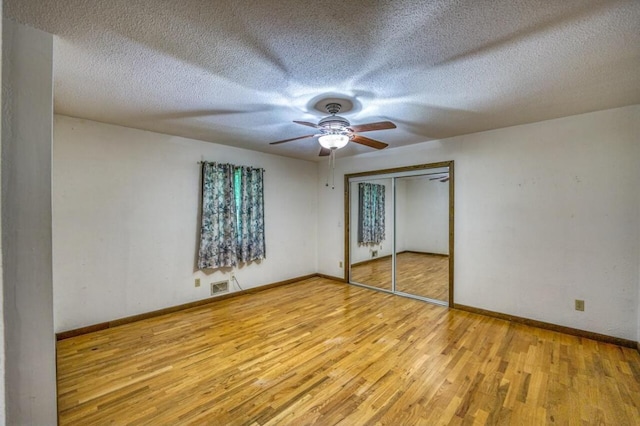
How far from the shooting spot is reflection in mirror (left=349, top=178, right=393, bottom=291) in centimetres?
480

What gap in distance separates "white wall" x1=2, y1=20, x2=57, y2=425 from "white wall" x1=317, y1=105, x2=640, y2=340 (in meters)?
4.14

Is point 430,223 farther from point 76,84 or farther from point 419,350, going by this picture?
point 76,84

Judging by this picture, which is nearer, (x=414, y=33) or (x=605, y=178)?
(x=414, y=33)

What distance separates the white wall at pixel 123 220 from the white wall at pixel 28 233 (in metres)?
1.75

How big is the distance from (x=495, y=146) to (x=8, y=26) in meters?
4.47

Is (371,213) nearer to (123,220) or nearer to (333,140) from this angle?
(333,140)

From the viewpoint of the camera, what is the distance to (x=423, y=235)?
4453 millimetres

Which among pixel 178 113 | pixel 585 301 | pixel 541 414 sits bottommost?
pixel 541 414

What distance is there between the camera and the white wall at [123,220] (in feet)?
9.96

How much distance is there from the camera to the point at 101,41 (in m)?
1.74

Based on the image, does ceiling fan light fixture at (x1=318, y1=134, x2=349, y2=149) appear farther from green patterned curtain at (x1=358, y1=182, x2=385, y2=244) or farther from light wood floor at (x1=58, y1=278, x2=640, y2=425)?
green patterned curtain at (x1=358, y1=182, x2=385, y2=244)

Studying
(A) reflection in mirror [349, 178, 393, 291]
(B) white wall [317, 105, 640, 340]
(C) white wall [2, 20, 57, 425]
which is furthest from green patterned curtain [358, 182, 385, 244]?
(C) white wall [2, 20, 57, 425]

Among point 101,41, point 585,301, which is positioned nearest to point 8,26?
point 101,41

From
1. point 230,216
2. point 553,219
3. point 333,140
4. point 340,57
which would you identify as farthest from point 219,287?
point 553,219
